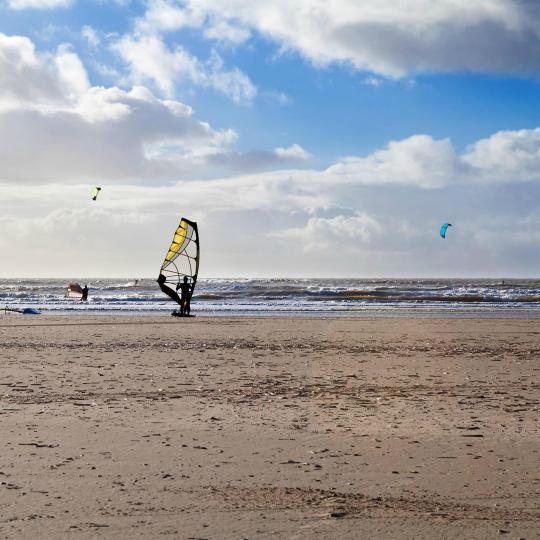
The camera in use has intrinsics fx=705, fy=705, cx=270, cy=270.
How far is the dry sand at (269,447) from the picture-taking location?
3.87 metres

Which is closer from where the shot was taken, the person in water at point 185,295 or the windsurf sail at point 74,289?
the person in water at point 185,295

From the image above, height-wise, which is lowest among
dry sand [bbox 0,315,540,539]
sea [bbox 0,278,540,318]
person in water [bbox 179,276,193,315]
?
dry sand [bbox 0,315,540,539]

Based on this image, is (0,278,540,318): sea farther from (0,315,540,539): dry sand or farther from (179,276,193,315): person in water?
(0,315,540,539): dry sand

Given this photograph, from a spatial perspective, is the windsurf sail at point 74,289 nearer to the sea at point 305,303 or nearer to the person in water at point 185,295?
the sea at point 305,303

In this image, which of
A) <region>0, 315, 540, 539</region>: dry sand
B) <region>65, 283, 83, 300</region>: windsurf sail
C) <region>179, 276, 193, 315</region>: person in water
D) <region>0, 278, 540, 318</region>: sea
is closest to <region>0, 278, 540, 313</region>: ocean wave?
<region>0, 278, 540, 318</region>: sea

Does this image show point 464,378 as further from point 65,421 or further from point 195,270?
point 195,270

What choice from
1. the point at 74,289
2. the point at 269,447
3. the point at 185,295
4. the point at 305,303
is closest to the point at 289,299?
the point at 305,303

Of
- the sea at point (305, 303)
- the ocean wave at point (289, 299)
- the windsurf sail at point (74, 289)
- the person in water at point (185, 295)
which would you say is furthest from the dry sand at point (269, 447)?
the windsurf sail at point (74, 289)

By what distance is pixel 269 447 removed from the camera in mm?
5477

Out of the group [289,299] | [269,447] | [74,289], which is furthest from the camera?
[74,289]

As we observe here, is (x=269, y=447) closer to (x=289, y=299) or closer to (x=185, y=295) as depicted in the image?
(x=185, y=295)

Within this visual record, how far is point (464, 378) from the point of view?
9.35m

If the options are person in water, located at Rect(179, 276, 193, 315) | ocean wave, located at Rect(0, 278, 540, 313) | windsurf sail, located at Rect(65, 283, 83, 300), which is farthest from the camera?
windsurf sail, located at Rect(65, 283, 83, 300)

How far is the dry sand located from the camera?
3.87 metres
